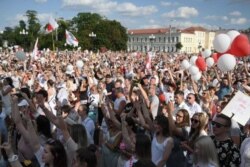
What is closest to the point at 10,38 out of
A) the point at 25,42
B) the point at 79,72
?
the point at 25,42

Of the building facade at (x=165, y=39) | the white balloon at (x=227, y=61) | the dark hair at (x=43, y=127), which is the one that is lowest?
the building facade at (x=165, y=39)

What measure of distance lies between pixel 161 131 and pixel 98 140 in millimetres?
1389

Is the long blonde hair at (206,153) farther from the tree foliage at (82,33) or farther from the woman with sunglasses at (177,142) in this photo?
the tree foliage at (82,33)

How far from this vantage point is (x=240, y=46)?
7.42 metres

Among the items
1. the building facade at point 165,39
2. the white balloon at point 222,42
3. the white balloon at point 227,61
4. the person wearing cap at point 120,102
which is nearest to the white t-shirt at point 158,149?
the person wearing cap at point 120,102

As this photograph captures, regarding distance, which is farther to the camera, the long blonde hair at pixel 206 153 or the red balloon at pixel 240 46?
the red balloon at pixel 240 46

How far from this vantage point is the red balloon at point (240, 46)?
24.1ft

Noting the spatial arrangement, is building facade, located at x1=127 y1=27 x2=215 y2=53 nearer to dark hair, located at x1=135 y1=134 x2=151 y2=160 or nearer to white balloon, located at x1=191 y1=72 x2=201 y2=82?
white balloon, located at x1=191 y1=72 x2=201 y2=82

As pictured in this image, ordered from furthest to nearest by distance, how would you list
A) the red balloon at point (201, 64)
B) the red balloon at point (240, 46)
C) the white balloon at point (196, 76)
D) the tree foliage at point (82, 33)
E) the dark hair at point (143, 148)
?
the tree foliage at point (82, 33) → the red balloon at point (201, 64) → the white balloon at point (196, 76) → the red balloon at point (240, 46) → the dark hair at point (143, 148)

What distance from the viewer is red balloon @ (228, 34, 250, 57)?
24.1 ft

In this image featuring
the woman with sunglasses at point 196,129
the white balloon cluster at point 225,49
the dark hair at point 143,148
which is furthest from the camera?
the white balloon cluster at point 225,49

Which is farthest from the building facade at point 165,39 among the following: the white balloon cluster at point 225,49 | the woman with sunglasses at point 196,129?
the woman with sunglasses at point 196,129

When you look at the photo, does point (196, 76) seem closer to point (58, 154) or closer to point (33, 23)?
point (58, 154)

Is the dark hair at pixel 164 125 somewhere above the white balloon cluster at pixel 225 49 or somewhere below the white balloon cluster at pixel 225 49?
Answer: below
